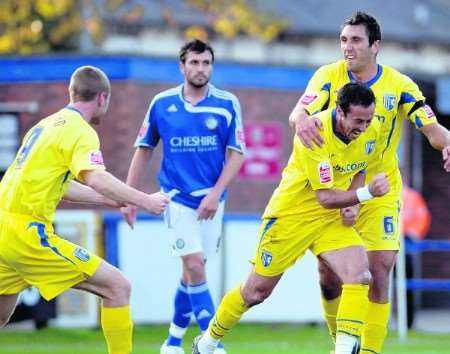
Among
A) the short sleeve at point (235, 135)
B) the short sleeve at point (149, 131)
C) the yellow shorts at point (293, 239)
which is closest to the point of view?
the yellow shorts at point (293, 239)

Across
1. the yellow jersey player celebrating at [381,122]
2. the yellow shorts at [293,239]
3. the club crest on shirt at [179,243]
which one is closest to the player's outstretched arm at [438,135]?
the yellow jersey player celebrating at [381,122]

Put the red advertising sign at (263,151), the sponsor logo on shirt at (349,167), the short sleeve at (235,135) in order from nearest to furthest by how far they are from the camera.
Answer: the sponsor logo on shirt at (349,167), the short sleeve at (235,135), the red advertising sign at (263,151)

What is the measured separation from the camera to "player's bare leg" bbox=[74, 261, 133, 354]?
965 cm

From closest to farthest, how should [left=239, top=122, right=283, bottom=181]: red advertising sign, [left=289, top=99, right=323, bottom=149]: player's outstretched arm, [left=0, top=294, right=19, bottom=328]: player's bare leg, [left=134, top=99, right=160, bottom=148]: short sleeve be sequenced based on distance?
[left=289, top=99, right=323, bottom=149]: player's outstretched arm
[left=0, top=294, right=19, bottom=328]: player's bare leg
[left=134, top=99, right=160, bottom=148]: short sleeve
[left=239, top=122, right=283, bottom=181]: red advertising sign

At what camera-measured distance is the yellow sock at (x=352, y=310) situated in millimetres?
9852

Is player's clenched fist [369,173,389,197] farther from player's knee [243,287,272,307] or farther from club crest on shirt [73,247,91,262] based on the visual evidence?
club crest on shirt [73,247,91,262]

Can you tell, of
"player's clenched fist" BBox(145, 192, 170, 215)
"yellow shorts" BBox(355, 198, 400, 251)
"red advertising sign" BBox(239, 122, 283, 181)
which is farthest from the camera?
"red advertising sign" BBox(239, 122, 283, 181)

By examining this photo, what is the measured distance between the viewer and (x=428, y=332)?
55.0 ft

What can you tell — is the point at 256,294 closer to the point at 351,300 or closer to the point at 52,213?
the point at 351,300

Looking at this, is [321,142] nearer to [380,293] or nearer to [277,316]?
[380,293]

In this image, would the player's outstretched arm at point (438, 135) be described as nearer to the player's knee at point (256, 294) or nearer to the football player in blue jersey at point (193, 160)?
the player's knee at point (256, 294)

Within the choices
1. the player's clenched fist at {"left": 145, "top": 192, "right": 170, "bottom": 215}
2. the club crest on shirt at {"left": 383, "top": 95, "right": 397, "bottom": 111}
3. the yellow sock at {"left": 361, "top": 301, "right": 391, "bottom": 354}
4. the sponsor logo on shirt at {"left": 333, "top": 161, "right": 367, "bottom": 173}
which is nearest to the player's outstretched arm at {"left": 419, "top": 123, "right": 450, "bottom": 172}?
the club crest on shirt at {"left": 383, "top": 95, "right": 397, "bottom": 111}

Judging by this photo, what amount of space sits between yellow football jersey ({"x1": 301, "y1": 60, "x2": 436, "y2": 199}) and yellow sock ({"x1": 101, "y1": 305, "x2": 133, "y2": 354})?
2056mm

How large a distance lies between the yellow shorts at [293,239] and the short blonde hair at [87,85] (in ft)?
5.35
